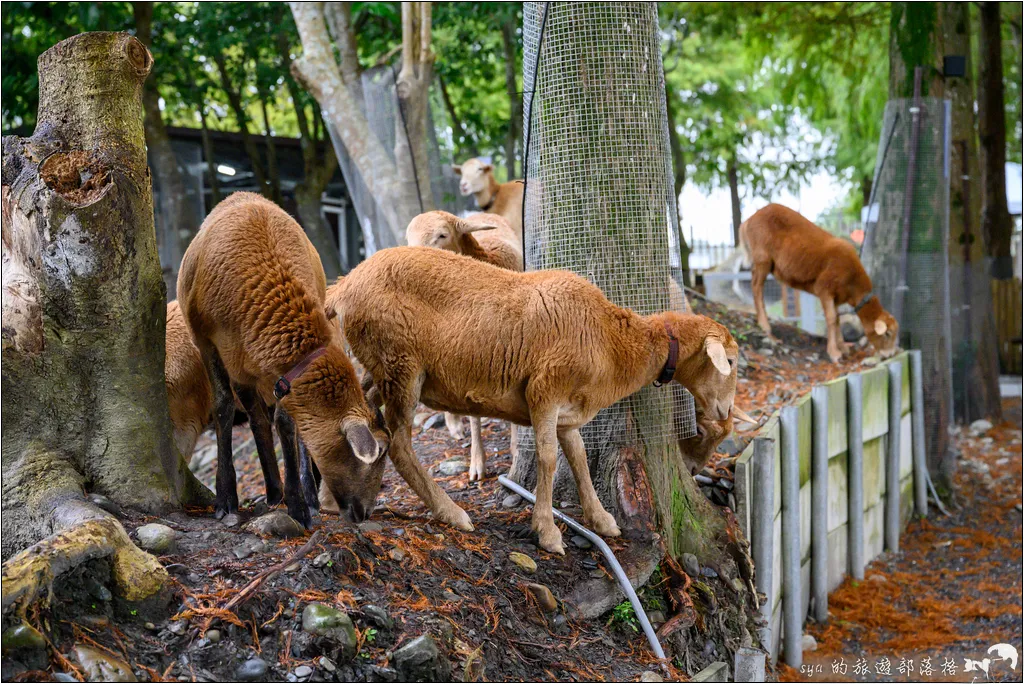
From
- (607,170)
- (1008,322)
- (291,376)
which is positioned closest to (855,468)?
(607,170)

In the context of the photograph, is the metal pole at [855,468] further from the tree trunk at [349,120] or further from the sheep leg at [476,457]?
the tree trunk at [349,120]

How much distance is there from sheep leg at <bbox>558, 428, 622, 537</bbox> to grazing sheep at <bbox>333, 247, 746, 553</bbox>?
0.04 ft

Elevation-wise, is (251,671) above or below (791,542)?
above

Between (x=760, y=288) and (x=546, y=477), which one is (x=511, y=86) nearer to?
(x=760, y=288)

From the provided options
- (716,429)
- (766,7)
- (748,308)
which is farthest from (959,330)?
(716,429)

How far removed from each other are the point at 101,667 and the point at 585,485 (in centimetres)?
316

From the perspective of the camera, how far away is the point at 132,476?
5.37m

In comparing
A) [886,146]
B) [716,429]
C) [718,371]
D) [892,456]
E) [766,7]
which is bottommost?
[892,456]

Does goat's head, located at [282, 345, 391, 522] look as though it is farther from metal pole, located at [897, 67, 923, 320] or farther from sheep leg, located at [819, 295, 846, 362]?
metal pole, located at [897, 67, 923, 320]

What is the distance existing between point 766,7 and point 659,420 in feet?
39.7

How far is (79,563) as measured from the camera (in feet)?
13.1

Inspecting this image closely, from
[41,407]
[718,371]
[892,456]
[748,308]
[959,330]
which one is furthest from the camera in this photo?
[748,308]

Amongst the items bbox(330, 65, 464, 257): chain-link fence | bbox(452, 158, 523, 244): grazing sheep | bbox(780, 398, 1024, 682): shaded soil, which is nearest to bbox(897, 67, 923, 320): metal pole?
bbox(780, 398, 1024, 682): shaded soil

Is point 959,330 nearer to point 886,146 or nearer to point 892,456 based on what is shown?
point 886,146
